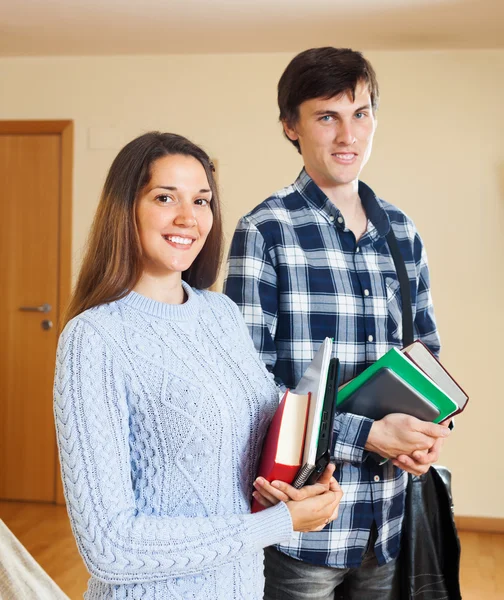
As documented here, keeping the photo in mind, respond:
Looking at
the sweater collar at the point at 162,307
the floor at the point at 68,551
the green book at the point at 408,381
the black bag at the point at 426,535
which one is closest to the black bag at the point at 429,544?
the black bag at the point at 426,535

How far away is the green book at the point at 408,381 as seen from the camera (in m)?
1.24

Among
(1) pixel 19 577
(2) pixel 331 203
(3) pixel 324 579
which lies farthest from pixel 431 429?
(1) pixel 19 577

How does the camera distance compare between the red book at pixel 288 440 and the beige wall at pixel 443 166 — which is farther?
the beige wall at pixel 443 166

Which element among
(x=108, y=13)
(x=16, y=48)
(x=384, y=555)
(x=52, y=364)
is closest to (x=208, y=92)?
(x=108, y=13)

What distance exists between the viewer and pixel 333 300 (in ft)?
4.63

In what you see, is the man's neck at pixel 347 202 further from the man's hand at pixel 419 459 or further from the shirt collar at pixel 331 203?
the man's hand at pixel 419 459

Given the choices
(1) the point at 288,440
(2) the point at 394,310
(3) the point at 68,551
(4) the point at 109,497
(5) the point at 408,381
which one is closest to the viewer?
(4) the point at 109,497

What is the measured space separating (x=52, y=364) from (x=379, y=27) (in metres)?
2.64

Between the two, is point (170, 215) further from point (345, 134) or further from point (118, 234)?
point (345, 134)

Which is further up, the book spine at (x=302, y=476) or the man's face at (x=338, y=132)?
the man's face at (x=338, y=132)

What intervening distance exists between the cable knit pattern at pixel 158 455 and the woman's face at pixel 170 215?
78 mm

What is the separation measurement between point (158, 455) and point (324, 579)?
0.55m

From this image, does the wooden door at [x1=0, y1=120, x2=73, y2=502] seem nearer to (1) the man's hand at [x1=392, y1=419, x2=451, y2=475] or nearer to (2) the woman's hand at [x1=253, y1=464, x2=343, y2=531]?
(1) the man's hand at [x1=392, y1=419, x2=451, y2=475]

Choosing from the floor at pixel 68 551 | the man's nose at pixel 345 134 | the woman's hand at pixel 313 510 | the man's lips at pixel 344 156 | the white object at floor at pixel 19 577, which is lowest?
the floor at pixel 68 551
